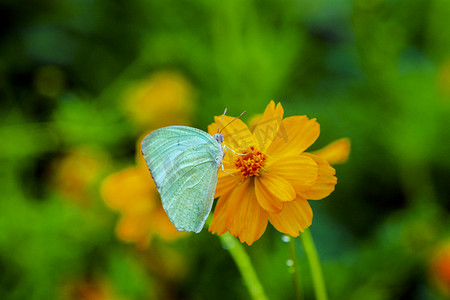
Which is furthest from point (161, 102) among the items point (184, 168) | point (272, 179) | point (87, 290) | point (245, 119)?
point (272, 179)

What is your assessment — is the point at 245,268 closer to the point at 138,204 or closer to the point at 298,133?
the point at 298,133

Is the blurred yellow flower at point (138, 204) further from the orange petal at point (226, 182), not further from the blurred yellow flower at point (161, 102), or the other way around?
the blurred yellow flower at point (161, 102)

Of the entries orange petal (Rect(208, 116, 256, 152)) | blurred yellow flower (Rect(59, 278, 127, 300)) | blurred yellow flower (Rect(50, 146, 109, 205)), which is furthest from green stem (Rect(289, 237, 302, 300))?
blurred yellow flower (Rect(50, 146, 109, 205))

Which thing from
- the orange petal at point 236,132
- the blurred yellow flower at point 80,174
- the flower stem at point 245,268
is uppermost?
the orange petal at point 236,132

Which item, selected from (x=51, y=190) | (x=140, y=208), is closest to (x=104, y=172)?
(x=51, y=190)

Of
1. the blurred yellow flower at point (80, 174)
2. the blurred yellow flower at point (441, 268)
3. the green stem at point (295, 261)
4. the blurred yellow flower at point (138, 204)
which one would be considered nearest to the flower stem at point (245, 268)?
the green stem at point (295, 261)

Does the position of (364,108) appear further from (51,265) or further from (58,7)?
(58,7)
